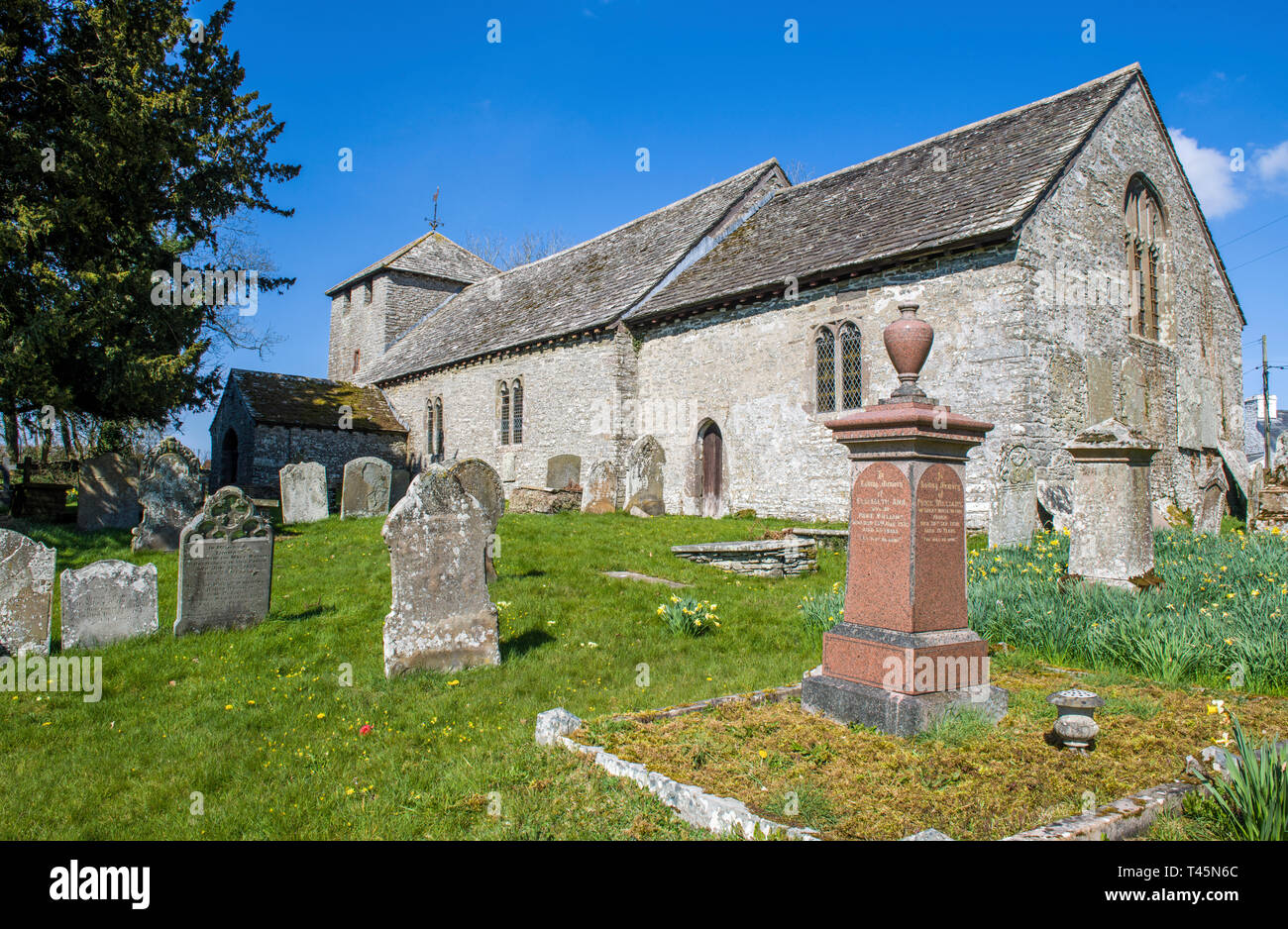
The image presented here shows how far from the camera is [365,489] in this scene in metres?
16.1

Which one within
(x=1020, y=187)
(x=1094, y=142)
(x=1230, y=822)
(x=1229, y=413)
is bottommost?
(x=1230, y=822)

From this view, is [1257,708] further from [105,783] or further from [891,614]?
[105,783]

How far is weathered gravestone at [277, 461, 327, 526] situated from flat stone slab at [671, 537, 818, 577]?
8954 millimetres

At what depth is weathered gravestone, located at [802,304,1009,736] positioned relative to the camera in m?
4.98

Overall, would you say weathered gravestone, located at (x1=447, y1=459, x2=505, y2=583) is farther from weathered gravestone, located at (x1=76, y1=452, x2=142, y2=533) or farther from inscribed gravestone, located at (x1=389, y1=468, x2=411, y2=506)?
inscribed gravestone, located at (x1=389, y1=468, x2=411, y2=506)

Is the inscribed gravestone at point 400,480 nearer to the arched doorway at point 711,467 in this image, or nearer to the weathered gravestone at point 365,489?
the weathered gravestone at point 365,489

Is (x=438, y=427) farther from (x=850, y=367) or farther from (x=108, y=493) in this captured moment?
(x=850, y=367)

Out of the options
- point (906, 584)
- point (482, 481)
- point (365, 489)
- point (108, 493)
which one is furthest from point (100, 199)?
point (906, 584)

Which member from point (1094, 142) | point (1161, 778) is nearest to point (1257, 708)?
point (1161, 778)

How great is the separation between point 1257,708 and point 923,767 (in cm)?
250

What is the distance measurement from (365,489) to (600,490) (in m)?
5.15

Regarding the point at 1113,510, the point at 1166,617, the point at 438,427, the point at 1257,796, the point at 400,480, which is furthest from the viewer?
the point at 400,480

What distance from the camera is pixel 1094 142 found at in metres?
15.0

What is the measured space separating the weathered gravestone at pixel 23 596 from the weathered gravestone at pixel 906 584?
21.2 ft
